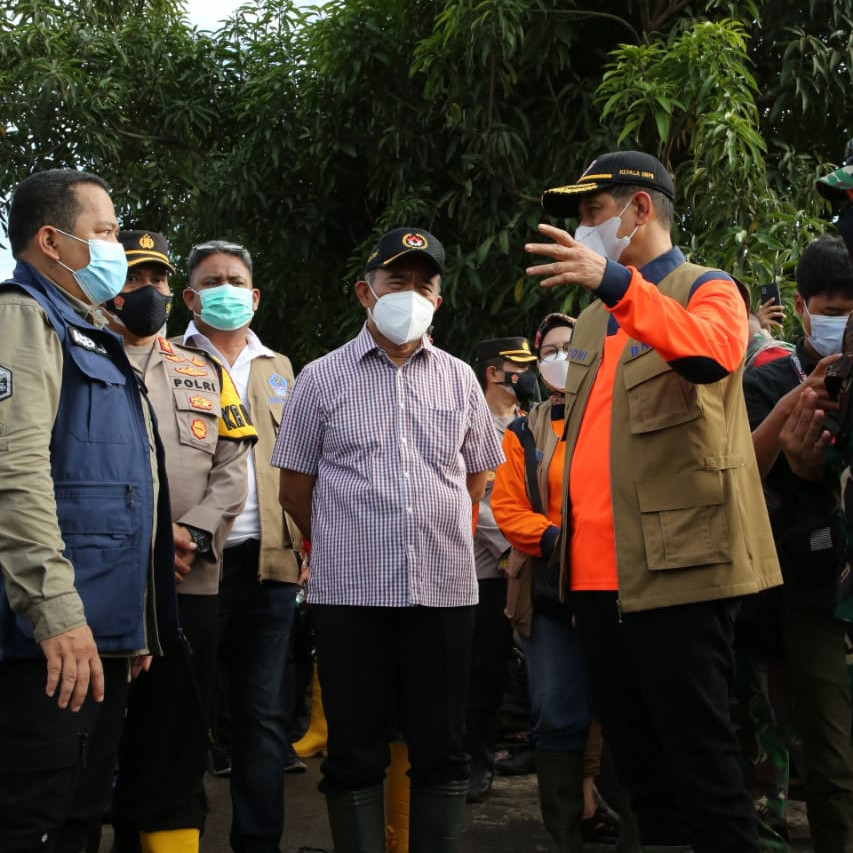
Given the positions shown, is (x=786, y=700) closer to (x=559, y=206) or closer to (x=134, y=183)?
(x=559, y=206)

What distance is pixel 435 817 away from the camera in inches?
158

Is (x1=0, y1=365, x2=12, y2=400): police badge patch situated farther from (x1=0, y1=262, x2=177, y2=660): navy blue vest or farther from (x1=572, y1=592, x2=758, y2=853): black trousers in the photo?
(x1=572, y1=592, x2=758, y2=853): black trousers

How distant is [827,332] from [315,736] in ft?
13.6

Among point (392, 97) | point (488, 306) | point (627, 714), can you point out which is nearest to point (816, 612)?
point (627, 714)

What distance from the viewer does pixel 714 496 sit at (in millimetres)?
3238

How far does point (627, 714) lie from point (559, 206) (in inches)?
60.4

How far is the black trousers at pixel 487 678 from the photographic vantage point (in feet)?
19.9

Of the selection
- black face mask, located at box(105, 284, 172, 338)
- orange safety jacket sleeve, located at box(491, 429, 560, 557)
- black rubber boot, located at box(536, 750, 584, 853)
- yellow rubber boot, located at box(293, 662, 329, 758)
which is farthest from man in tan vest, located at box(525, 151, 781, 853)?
yellow rubber boot, located at box(293, 662, 329, 758)

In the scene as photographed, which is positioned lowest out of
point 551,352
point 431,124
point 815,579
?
Result: point 815,579

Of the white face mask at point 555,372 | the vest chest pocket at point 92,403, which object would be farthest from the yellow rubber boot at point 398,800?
the vest chest pocket at point 92,403

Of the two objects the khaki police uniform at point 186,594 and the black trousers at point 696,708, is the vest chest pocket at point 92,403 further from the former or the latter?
the black trousers at point 696,708

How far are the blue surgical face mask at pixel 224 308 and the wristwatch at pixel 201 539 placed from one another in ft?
3.95

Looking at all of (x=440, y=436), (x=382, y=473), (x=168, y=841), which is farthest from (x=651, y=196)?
(x=168, y=841)

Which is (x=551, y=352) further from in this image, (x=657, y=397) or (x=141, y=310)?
(x=657, y=397)
